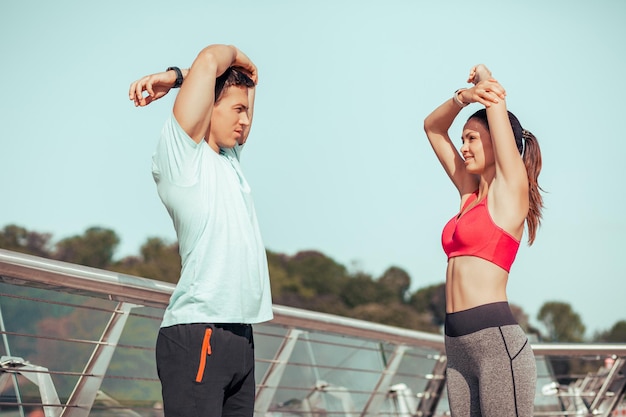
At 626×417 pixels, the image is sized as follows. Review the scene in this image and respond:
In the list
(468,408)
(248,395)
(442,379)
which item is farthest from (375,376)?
(248,395)

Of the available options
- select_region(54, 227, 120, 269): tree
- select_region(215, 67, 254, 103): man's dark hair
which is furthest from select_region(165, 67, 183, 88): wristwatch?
select_region(54, 227, 120, 269): tree

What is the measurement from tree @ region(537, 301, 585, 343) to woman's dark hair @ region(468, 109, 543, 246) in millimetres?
77106

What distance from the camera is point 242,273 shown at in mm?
2434

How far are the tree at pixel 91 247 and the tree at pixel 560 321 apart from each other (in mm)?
38245

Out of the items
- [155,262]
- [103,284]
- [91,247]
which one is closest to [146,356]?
[103,284]

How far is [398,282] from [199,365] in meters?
79.1

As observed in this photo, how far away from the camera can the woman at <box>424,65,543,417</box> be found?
2.68 metres

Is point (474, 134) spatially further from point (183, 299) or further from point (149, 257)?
point (149, 257)

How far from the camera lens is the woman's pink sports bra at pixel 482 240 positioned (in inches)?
110

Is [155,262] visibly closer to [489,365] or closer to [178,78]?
[178,78]

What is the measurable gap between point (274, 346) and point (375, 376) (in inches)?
40.1

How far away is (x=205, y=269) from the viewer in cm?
238

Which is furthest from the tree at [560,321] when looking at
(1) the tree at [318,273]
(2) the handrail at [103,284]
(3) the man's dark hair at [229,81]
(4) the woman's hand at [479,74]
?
(3) the man's dark hair at [229,81]

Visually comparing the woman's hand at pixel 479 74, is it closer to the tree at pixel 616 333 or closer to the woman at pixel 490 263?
the woman at pixel 490 263
